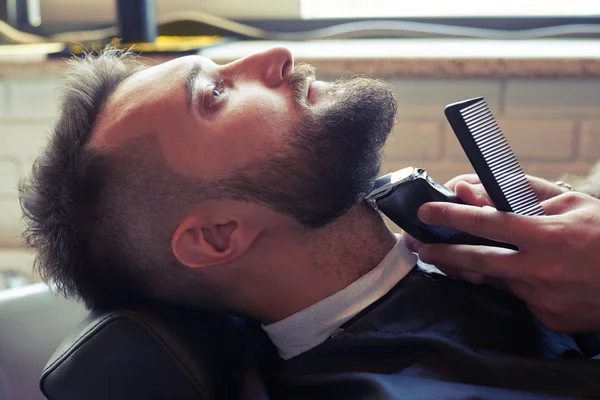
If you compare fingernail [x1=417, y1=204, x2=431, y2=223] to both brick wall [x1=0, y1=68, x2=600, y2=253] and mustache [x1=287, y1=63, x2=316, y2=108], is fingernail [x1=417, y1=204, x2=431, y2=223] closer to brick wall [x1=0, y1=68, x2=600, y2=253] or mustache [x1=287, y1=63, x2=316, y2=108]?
mustache [x1=287, y1=63, x2=316, y2=108]

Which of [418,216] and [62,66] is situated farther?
[62,66]

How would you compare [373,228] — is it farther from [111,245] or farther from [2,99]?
[2,99]

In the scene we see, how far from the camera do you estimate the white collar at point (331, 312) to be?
1.07 meters

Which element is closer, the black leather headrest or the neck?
the black leather headrest

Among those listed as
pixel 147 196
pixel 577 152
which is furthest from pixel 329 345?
pixel 577 152

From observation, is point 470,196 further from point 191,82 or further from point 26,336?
point 26,336

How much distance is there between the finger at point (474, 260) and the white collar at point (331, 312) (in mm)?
69

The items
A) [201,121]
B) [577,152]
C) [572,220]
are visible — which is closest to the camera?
[572,220]

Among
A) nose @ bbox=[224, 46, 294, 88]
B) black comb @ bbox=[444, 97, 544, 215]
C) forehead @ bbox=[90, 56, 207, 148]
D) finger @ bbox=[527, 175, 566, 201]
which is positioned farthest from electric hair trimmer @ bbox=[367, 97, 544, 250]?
forehead @ bbox=[90, 56, 207, 148]

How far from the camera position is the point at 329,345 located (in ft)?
3.42

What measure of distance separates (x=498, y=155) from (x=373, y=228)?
237 millimetres

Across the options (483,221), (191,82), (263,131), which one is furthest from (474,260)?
(191,82)

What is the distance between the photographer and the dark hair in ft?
3.46

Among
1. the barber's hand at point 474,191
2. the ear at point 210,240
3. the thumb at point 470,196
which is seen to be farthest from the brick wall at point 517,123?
the ear at point 210,240
